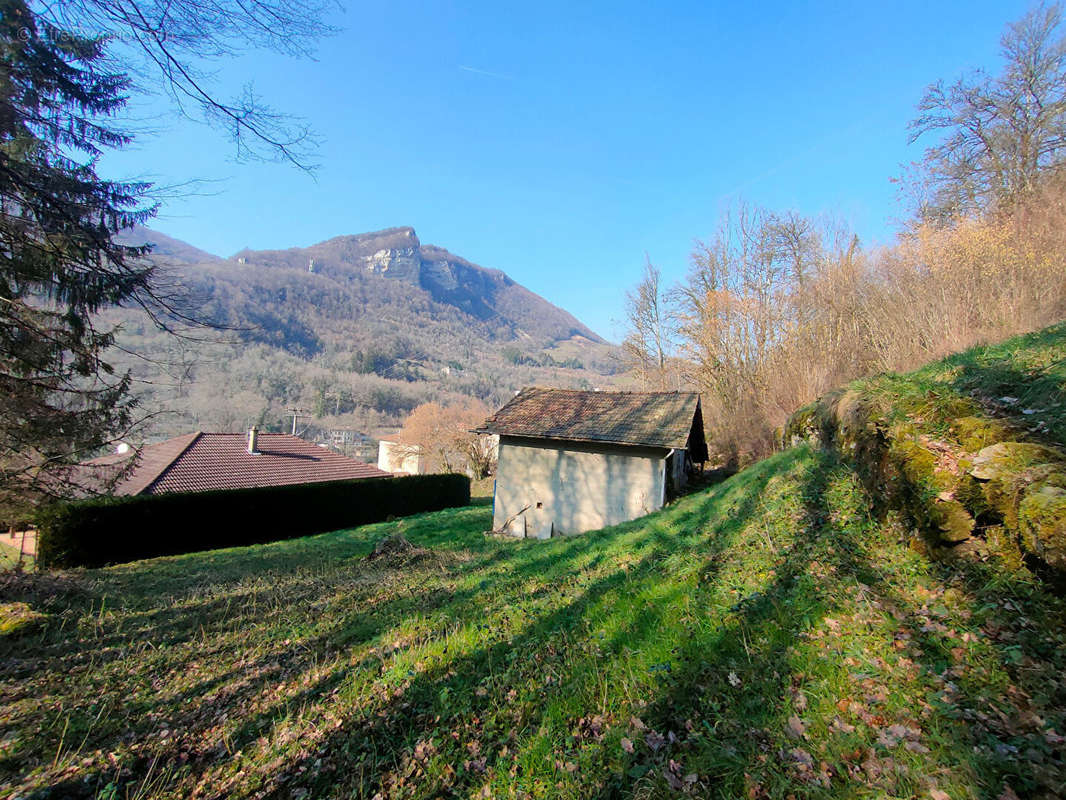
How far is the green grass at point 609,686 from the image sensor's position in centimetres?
233

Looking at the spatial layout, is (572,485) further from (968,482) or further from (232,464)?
(232,464)

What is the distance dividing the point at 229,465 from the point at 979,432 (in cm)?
2496

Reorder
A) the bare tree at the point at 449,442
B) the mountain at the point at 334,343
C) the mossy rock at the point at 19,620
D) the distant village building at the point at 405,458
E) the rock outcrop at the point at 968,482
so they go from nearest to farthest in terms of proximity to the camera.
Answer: the rock outcrop at the point at 968,482 < the mossy rock at the point at 19,620 < the mountain at the point at 334,343 < the bare tree at the point at 449,442 < the distant village building at the point at 405,458

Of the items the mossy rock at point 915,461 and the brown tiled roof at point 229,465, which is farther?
the brown tiled roof at point 229,465

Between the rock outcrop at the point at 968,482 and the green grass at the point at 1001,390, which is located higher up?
the green grass at the point at 1001,390

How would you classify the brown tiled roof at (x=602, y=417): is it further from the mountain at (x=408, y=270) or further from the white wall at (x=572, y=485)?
the mountain at (x=408, y=270)

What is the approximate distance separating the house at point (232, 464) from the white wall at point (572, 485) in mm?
11148

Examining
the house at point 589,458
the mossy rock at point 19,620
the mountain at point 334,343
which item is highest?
the mountain at point 334,343

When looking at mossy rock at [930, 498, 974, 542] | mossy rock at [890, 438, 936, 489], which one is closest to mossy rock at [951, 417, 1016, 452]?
mossy rock at [890, 438, 936, 489]

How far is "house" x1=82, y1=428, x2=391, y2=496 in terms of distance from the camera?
57.3ft

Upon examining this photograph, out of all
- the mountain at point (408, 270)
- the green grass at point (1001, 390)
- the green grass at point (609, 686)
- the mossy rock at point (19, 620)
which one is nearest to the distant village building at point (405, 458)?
the mossy rock at point (19, 620)

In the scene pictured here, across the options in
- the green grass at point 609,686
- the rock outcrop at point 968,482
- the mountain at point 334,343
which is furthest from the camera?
the mountain at point 334,343

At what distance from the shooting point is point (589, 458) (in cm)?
1388

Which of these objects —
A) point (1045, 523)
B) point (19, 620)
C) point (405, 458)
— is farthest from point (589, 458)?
point (405, 458)
